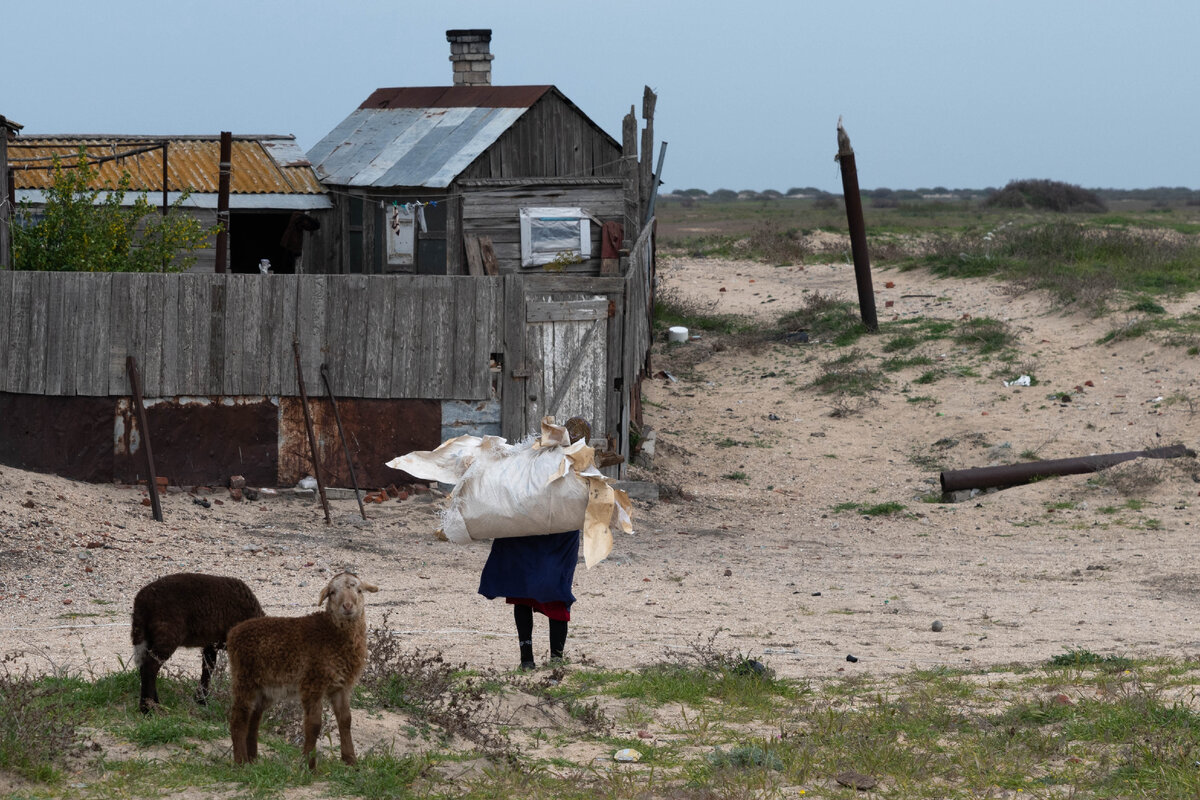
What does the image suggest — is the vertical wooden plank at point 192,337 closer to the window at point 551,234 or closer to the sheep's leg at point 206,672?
the sheep's leg at point 206,672

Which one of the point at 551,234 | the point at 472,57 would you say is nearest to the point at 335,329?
the point at 551,234

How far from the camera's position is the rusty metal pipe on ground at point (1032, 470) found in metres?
13.2

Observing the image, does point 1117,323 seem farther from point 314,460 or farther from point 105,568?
point 105,568

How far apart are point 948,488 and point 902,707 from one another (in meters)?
7.66

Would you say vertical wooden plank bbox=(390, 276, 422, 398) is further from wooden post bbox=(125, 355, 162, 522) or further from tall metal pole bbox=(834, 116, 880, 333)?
tall metal pole bbox=(834, 116, 880, 333)

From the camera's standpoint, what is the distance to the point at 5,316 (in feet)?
37.5

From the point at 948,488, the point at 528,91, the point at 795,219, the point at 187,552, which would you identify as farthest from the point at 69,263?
the point at 795,219

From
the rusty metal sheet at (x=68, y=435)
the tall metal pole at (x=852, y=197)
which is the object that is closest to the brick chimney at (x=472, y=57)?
the tall metal pole at (x=852, y=197)

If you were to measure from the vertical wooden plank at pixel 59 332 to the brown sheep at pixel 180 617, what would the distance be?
6.77 metres

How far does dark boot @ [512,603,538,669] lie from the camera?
22.5 ft

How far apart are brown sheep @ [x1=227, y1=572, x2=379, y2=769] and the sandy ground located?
6.92 feet

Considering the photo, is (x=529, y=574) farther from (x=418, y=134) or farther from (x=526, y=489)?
(x=418, y=134)

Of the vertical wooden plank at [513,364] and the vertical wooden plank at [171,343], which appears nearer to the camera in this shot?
the vertical wooden plank at [171,343]

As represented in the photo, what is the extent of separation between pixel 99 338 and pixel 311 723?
305 inches
